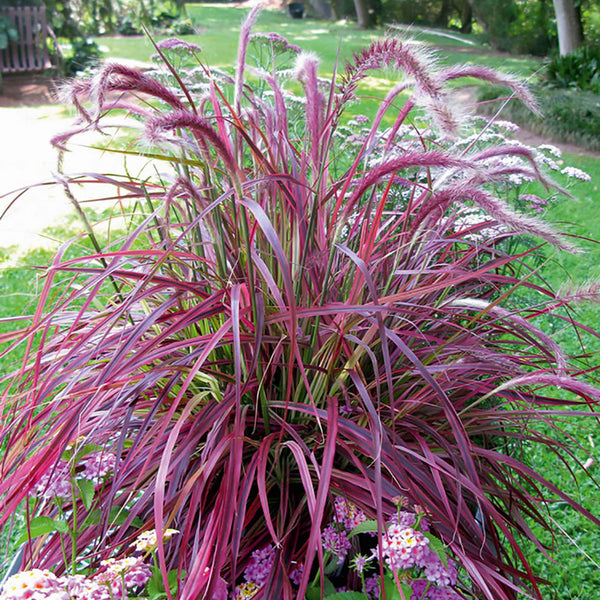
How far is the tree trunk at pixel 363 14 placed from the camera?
20875 millimetres

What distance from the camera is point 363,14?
68.7 ft

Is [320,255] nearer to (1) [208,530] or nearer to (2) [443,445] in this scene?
(2) [443,445]

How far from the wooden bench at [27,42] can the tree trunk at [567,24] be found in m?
8.84

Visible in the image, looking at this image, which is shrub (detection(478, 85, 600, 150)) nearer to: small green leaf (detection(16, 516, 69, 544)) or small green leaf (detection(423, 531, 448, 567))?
small green leaf (detection(423, 531, 448, 567))

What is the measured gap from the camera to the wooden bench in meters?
10.0

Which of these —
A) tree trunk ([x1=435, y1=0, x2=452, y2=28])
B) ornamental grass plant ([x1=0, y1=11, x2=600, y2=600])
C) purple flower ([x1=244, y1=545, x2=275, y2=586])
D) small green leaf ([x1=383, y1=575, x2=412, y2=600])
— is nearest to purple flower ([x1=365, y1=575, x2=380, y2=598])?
ornamental grass plant ([x1=0, y1=11, x2=600, y2=600])

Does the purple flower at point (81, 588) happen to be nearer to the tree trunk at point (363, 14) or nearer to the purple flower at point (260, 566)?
the purple flower at point (260, 566)

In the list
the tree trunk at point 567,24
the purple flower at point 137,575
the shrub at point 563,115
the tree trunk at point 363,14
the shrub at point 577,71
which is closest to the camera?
the purple flower at point 137,575

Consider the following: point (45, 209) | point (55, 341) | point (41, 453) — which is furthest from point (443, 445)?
point (45, 209)

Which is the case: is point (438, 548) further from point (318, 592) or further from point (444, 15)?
point (444, 15)

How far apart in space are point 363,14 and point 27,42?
1415 cm

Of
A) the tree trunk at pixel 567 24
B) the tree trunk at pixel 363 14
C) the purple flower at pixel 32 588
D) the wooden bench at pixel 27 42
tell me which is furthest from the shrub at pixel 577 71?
the tree trunk at pixel 363 14

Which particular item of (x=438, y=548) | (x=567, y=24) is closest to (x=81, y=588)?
(x=438, y=548)

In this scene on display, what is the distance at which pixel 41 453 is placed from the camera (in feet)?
3.84
